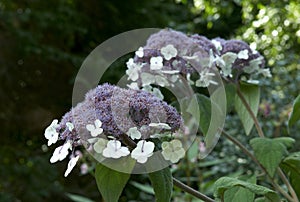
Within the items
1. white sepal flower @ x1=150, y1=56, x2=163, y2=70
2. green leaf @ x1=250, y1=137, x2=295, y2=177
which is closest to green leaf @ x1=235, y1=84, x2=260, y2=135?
green leaf @ x1=250, y1=137, x2=295, y2=177

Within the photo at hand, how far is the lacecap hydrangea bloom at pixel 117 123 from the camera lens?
0.56m

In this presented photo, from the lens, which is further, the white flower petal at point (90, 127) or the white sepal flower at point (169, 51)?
the white sepal flower at point (169, 51)

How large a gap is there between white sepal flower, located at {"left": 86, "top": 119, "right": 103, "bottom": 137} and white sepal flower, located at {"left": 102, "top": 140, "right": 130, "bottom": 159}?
2 cm

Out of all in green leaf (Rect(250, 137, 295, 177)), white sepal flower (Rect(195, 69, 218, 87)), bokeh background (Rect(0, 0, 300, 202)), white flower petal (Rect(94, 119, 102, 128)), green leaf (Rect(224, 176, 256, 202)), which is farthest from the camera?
bokeh background (Rect(0, 0, 300, 202))

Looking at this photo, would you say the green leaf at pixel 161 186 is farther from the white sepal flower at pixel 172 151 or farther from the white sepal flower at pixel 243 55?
the white sepal flower at pixel 243 55

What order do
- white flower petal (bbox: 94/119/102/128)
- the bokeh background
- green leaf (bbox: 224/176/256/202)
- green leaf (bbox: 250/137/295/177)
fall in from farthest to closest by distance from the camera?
1. the bokeh background
2. green leaf (bbox: 250/137/295/177)
3. green leaf (bbox: 224/176/256/202)
4. white flower petal (bbox: 94/119/102/128)

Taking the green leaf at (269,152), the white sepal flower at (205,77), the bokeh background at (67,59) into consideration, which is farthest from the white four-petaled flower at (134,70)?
the bokeh background at (67,59)

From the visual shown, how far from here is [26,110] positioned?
9.70 ft

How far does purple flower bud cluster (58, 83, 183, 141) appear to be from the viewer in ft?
1.86

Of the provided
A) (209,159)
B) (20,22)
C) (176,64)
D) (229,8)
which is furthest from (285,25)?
(176,64)

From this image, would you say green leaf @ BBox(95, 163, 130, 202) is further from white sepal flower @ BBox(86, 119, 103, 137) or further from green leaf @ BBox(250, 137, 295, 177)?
green leaf @ BBox(250, 137, 295, 177)

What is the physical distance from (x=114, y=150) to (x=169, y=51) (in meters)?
0.35

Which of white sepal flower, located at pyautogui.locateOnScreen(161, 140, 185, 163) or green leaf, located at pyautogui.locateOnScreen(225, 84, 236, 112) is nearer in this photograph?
white sepal flower, located at pyautogui.locateOnScreen(161, 140, 185, 163)

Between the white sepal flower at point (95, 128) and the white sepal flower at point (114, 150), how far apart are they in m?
0.02
